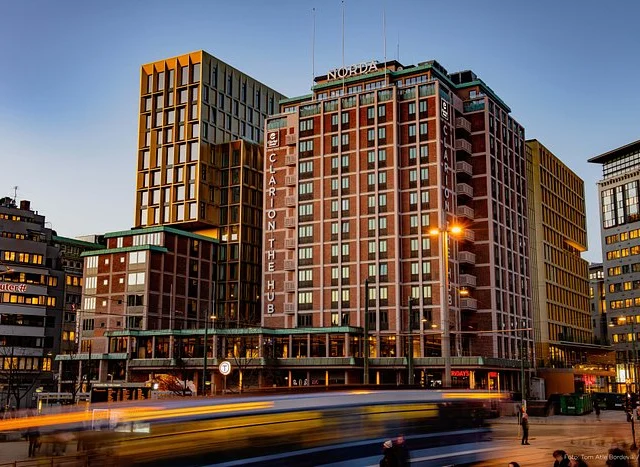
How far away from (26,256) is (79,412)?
109400 millimetres

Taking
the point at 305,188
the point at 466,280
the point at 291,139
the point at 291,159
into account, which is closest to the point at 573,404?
the point at 466,280

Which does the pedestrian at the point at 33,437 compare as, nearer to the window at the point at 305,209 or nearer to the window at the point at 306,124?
the window at the point at 305,209

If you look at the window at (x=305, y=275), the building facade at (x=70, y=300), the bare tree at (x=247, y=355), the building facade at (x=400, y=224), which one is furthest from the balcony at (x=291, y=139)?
the building facade at (x=70, y=300)

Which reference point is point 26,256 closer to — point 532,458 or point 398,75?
point 398,75

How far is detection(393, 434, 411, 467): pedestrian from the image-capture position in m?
16.6

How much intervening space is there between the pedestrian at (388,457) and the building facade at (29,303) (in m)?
98.2

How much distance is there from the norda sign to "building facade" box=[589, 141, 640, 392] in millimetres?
72187

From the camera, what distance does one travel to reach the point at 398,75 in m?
107

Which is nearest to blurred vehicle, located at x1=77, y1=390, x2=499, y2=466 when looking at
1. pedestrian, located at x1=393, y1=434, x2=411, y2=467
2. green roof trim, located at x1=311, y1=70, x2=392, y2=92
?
pedestrian, located at x1=393, y1=434, x2=411, y2=467

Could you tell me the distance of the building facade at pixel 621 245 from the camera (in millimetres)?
156125

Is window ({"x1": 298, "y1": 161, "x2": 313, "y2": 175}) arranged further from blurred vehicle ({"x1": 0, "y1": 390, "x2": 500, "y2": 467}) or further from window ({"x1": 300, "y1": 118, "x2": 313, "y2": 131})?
blurred vehicle ({"x1": 0, "y1": 390, "x2": 500, "y2": 467})

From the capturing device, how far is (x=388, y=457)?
1567cm

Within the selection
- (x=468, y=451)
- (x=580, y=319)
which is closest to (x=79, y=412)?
(x=468, y=451)

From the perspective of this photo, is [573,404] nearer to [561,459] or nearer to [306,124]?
[306,124]
